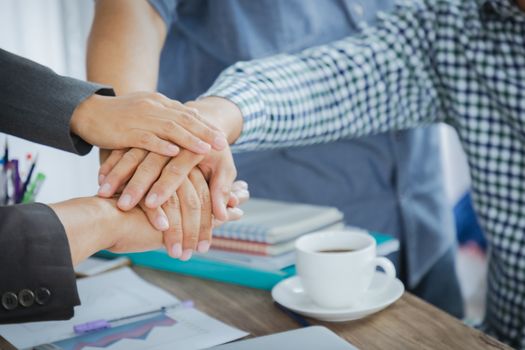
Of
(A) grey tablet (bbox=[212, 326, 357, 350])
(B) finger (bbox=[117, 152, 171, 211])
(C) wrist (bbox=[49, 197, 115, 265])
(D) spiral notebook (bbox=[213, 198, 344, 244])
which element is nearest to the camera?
(A) grey tablet (bbox=[212, 326, 357, 350])

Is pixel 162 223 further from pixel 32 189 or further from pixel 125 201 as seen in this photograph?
pixel 32 189

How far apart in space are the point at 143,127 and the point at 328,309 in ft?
1.24

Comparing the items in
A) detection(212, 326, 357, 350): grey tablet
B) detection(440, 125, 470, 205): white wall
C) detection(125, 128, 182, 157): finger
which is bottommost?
detection(440, 125, 470, 205): white wall

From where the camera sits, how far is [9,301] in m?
0.86

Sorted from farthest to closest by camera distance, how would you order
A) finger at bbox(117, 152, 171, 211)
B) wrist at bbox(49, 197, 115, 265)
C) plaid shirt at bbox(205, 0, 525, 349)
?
plaid shirt at bbox(205, 0, 525, 349) → finger at bbox(117, 152, 171, 211) → wrist at bbox(49, 197, 115, 265)

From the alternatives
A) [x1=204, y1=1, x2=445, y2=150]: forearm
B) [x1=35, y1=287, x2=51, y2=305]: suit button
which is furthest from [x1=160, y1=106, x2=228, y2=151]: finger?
[x1=35, y1=287, x2=51, y2=305]: suit button

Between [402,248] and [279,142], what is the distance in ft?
1.58

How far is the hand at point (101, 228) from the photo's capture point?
93cm

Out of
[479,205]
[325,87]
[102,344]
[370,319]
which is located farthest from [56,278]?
[479,205]

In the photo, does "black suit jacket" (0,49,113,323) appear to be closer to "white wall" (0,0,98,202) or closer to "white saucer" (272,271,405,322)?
"white saucer" (272,271,405,322)

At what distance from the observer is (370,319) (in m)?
0.97

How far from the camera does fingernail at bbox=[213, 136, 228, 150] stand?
108 cm

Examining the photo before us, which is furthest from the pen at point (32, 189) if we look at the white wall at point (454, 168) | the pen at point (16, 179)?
the white wall at point (454, 168)

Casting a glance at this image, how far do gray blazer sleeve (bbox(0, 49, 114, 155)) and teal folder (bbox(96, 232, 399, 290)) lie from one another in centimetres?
24
